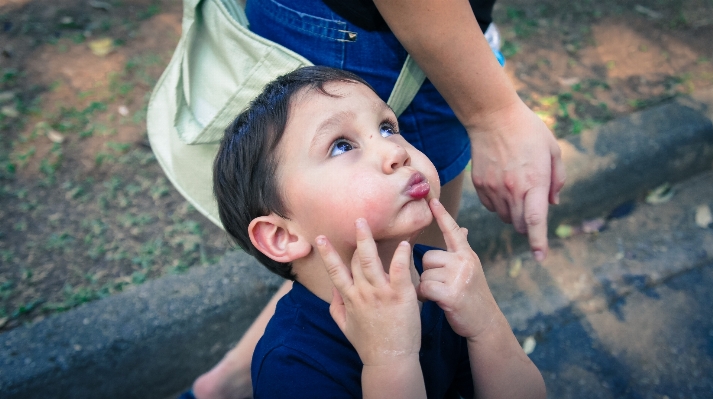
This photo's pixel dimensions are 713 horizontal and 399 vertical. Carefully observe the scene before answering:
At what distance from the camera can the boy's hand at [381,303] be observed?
111 cm

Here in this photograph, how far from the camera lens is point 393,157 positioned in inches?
46.9

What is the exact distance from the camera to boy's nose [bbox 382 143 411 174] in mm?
1188

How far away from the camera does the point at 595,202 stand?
2.77 m

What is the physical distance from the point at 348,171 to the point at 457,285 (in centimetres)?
34

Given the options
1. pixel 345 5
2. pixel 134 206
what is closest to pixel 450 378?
pixel 345 5

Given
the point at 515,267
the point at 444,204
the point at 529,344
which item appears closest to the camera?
the point at 444,204

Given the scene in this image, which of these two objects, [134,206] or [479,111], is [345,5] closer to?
[479,111]

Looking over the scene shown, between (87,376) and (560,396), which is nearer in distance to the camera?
(87,376)

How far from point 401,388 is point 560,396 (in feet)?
4.33

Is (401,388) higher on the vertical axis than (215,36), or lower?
lower

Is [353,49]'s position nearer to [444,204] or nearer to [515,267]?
[444,204]

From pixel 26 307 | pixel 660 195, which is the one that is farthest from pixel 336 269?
pixel 660 195

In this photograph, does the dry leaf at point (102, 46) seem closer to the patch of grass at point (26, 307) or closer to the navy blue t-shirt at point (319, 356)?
the patch of grass at point (26, 307)

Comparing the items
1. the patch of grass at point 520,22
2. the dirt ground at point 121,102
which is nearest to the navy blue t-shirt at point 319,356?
the dirt ground at point 121,102
